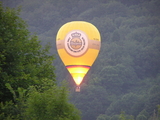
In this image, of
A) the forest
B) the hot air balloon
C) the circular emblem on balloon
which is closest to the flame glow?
the hot air balloon

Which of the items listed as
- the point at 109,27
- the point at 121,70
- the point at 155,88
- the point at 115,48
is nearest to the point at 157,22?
the point at 109,27

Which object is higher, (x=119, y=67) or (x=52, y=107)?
(x=119, y=67)

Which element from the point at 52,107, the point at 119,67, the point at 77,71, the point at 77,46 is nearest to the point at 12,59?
the point at 52,107

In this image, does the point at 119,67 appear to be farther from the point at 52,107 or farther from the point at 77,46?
the point at 52,107

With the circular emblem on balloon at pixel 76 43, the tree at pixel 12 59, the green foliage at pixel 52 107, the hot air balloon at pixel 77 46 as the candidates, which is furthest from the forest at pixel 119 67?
the green foliage at pixel 52 107

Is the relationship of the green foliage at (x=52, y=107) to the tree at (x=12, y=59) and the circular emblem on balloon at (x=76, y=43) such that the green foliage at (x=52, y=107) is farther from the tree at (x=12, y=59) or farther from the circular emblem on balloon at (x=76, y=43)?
the circular emblem on balloon at (x=76, y=43)

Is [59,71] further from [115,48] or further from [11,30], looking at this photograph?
[11,30]

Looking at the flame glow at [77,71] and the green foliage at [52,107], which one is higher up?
the flame glow at [77,71]

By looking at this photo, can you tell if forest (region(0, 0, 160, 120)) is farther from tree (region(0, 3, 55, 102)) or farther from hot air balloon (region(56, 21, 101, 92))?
tree (region(0, 3, 55, 102))
